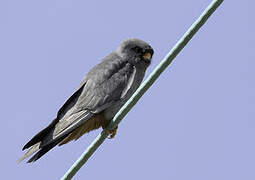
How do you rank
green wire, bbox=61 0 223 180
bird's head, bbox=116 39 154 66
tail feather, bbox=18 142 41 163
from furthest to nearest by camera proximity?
1. bird's head, bbox=116 39 154 66
2. tail feather, bbox=18 142 41 163
3. green wire, bbox=61 0 223 180

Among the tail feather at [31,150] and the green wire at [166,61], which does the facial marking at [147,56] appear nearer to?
the tail feather at [31,150]

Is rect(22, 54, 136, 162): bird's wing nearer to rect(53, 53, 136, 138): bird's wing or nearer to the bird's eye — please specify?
rect(53, 53, 136, 138): bird's wing

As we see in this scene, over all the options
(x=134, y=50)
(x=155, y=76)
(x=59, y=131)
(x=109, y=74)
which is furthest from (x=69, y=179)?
(x=134, y=50)

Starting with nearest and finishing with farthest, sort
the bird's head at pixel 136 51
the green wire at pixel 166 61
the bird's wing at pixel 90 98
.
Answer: the green wire at pixel 166 61, the bird's wing at pixel 90 98, the bird's head at pixel 136 51

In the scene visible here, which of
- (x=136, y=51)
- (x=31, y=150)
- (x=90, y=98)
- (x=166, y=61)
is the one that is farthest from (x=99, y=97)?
(x=166, y=61)

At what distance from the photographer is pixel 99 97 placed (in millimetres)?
6418

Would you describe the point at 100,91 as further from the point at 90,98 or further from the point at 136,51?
the point at 136,51

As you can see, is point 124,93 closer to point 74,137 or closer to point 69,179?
point 74,137

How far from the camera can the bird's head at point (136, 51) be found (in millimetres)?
6918

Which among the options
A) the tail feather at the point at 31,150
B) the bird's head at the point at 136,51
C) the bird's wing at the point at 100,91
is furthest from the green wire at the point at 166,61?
the bird's head at the point at 136,51

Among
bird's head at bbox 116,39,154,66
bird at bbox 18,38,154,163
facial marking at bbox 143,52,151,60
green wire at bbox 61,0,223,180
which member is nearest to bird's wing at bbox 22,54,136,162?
bird at bbox 18,38,154,163

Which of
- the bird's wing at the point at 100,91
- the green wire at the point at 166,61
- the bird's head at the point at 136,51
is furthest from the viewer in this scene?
the bird's head at the point at 136,51

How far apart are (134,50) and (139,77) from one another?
42 cm

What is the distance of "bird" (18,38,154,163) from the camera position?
5.82m
